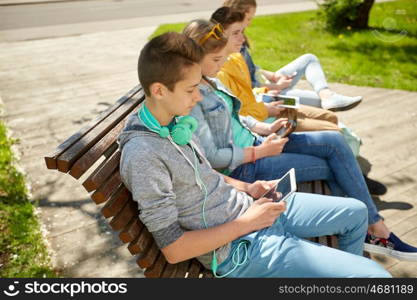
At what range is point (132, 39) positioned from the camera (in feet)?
32.3

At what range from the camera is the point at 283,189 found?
251 cm

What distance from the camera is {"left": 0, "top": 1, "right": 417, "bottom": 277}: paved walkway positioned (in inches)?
134

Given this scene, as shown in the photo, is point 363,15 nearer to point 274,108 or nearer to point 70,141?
point 274,108

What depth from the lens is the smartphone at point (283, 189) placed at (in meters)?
2.41

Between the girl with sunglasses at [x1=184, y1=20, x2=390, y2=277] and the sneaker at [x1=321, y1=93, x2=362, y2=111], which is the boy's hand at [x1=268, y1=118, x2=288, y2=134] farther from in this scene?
the sneaker at [x1=321, y1=93, x2=362, y2=111]

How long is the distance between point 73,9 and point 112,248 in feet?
43.1

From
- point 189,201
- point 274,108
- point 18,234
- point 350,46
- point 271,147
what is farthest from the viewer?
point 350,46

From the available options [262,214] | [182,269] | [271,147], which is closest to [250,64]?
[271,147]

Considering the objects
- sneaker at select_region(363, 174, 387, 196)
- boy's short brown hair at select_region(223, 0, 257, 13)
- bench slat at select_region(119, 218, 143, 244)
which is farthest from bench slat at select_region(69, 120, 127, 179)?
sneaker at select_region(363, 174, 387, 196)

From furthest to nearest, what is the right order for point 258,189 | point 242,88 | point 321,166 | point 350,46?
point 350,46 < point 242,88 < point 321,166 < point 258,189

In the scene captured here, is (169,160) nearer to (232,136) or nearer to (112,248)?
(232,136)

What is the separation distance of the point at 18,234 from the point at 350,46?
7.52 metres

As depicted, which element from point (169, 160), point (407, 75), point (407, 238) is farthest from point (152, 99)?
point (407, 75)

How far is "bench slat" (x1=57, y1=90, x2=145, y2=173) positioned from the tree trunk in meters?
8.61
